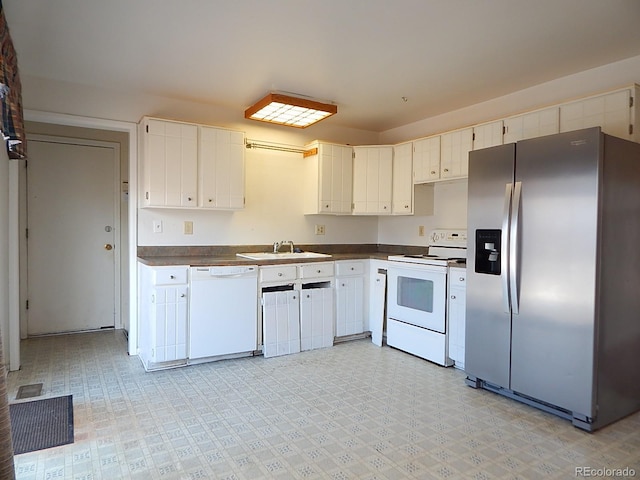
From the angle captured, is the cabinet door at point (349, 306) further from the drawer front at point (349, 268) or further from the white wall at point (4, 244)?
the white wall at point (4, 244)

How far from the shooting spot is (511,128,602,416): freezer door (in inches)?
92.0

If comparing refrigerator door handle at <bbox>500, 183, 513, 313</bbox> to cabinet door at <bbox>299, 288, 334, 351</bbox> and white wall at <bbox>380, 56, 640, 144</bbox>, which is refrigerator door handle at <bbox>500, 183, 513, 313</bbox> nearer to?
white wall at <bbox>380, 56, 640, 144</bbox>

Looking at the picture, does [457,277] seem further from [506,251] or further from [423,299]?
[506,251]

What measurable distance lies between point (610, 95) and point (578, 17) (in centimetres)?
71

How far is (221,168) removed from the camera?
3787 mm

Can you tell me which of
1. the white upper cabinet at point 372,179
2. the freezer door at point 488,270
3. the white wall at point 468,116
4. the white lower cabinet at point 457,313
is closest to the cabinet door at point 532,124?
the white wall at point 468,116

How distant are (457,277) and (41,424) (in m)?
3.02

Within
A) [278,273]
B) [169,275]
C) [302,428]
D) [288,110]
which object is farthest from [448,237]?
[169,275]

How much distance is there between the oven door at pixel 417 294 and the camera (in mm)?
3436

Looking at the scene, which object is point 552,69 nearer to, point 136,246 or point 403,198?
point 403,198

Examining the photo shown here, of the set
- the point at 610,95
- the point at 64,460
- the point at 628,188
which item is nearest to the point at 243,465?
the point at 64,460

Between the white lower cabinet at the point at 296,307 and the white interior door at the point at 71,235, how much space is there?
2099 millimetres

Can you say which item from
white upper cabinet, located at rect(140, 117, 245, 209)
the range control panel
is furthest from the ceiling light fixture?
the range control panel

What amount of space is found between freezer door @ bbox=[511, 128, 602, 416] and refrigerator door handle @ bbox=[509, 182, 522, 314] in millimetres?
25
